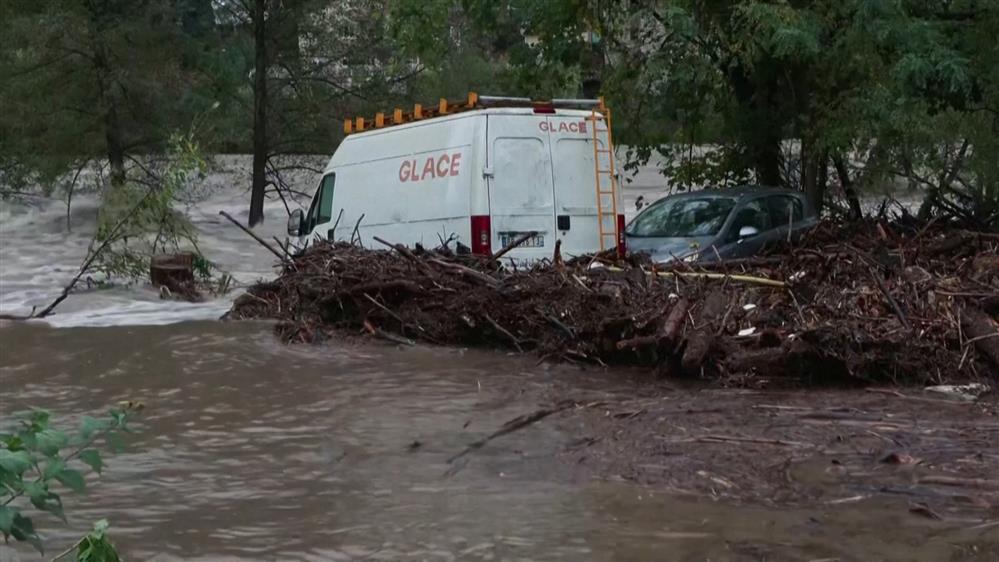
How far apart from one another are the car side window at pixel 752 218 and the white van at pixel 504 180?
63.9 inches

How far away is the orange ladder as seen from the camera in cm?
1305

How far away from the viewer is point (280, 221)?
2923 centimetres

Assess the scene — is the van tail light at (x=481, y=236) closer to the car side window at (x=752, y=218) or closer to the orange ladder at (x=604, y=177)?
the orange ladder at (x=604, y=177)

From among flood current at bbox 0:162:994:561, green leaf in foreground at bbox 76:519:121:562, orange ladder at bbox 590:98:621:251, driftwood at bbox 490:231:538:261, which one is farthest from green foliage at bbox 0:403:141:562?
orange ladder at bbox 590:98:621:251

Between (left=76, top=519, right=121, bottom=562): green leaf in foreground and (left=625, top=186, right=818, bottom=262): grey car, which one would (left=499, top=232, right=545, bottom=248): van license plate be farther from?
(left=76, top=519, right=121, bottom=562): green leaf in foreground

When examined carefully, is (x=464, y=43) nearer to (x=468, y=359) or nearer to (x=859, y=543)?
(x=468, y=359)

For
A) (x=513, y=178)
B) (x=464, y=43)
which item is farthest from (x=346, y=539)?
(x=464, y=43)

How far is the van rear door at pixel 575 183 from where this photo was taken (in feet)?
42.2

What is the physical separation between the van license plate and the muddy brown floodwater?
225 centimetres

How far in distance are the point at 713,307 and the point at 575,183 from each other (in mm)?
3682

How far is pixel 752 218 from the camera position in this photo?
14375mm

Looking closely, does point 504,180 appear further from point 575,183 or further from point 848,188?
point 848,188

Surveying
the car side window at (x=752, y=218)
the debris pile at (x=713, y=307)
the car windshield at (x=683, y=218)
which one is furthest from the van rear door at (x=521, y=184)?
the car side window at (x=752, y=218)

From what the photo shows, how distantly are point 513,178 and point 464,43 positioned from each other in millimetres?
13715
